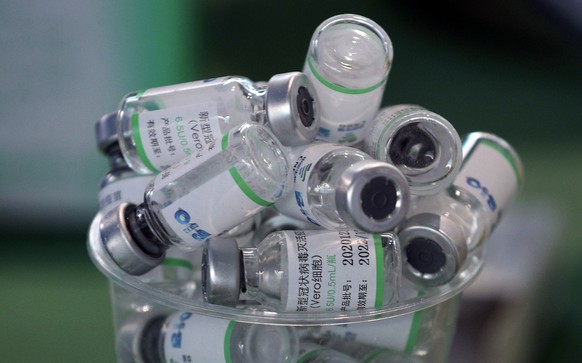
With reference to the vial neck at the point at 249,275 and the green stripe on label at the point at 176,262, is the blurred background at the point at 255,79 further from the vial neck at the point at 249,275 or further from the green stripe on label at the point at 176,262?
the vial neck at the point at 249,275

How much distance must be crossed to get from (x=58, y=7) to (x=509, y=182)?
1.31 m

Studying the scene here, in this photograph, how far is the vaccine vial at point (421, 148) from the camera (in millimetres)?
1082

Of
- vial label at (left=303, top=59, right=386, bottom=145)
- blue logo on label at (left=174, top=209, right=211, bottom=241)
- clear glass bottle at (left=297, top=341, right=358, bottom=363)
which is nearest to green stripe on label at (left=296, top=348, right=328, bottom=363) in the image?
clear glass bottle at (left=297, top=341, right=358, bottom=363)

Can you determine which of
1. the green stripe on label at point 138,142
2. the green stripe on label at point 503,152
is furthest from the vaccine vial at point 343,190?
the green stripe on label at point 503,152

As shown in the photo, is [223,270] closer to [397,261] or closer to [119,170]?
[397,261]

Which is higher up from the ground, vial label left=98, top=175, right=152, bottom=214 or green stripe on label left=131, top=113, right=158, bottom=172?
green stripe on label left=131, top=113, right=158, bottom=172

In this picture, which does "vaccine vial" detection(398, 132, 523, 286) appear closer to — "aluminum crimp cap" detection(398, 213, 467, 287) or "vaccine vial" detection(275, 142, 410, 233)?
"aluminum crimp cap" detection(398, 213, 467, 287)

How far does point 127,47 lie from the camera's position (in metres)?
2.10

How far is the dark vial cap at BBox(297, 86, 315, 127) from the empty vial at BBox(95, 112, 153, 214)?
10.6 inches

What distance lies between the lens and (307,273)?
1.00 meters

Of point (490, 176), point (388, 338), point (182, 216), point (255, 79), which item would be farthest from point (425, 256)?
point (255, 79)

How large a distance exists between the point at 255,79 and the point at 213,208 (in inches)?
66.5

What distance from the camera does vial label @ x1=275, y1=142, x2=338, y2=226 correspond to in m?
1.05

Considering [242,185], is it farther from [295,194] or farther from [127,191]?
[127,191]
